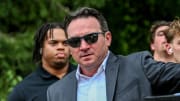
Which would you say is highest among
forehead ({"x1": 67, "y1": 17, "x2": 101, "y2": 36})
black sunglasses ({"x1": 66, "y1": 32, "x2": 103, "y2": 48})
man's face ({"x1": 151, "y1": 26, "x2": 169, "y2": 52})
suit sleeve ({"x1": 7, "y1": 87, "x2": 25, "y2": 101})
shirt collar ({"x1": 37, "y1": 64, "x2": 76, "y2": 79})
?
forehead ({"x1": 67, "y1": 17, "x2": 101, "y2": 36})

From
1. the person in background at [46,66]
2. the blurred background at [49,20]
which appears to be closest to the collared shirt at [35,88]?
the person in background at [46,66]

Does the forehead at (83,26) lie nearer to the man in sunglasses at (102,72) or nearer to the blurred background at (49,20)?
the man in sunglasses at (102,72)

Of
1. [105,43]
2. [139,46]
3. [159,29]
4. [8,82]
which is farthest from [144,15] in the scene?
[105,43]

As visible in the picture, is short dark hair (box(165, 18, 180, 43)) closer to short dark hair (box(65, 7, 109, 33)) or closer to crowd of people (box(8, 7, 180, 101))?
crowd of people (box(8, 7, 180, 101))

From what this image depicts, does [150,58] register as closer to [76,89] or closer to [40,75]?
[76,89]

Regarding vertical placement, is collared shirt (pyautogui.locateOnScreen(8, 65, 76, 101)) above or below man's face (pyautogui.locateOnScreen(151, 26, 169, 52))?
below

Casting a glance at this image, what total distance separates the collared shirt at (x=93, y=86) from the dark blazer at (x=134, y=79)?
0.07 ft

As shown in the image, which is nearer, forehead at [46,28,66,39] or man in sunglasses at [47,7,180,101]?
man in sunglasses at [47,7,180,101]

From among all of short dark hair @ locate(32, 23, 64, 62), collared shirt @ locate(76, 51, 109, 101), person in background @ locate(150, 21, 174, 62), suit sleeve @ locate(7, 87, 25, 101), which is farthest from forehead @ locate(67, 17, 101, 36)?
short dark hair @ locate(32, 23, 64, 62)

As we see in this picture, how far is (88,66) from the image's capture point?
305 cm

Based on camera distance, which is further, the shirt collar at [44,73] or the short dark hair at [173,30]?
the shirt collar at [44,73]

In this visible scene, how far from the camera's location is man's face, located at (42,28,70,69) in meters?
4.25

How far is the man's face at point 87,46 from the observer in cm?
303

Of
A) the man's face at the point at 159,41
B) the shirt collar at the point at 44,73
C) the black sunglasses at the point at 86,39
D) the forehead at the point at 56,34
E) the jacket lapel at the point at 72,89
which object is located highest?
the black sunglasses at the point at 86,39
